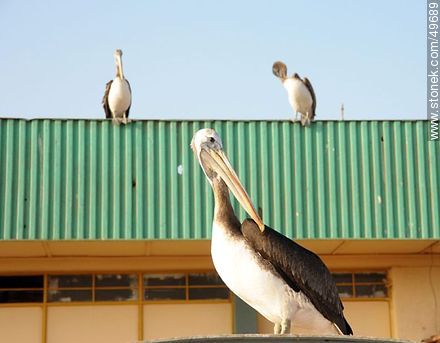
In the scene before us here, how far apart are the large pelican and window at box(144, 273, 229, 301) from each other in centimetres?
716

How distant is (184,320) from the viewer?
16.1 m

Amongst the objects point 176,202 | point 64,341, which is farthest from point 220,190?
point 64,341

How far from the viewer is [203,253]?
15.7m

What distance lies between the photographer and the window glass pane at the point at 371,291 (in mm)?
16531

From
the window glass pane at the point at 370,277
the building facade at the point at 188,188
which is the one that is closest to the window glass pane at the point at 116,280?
the building facade at the point at 188,188

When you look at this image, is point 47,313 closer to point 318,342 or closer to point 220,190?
point 220,190

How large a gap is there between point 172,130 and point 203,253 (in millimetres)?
2115

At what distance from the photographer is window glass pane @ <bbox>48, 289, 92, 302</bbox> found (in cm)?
1611
